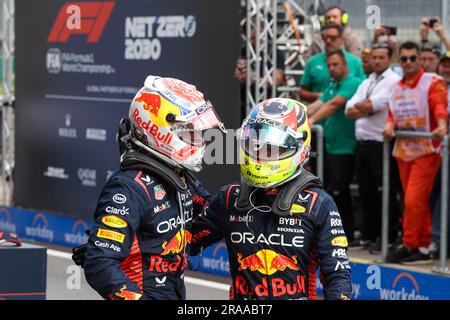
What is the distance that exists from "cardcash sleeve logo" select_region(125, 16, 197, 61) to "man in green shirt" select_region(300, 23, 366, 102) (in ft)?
4.13

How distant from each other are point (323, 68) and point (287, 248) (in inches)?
250

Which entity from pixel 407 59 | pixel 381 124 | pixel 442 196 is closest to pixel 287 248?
pixel 442 196

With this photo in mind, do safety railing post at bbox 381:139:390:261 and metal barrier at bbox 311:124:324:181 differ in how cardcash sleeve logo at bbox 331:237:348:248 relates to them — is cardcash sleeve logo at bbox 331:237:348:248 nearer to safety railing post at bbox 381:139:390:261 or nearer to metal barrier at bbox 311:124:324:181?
safety railing post at bbox 381:139:390:261

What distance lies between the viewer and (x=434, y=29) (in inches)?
406

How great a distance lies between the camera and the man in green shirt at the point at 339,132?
33.6ft

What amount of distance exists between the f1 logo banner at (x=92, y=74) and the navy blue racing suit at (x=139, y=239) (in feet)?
17.9

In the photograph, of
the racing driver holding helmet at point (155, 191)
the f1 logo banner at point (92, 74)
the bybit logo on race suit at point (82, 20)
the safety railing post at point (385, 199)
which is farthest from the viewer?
the bybit logo on race suit at point (82, 20)

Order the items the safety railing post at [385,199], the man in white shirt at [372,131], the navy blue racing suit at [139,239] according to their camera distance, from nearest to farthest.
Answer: the navy blue racing suit at [139,239]
the safety railing post at [385,199]
the man in white shirt at [372,131]

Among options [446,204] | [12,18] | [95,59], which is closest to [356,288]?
[446,204]

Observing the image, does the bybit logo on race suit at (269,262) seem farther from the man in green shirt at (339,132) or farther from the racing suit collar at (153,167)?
the man in green shirt at (339,132)

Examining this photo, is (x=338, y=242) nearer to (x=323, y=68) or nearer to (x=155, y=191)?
(x=155, y=191)

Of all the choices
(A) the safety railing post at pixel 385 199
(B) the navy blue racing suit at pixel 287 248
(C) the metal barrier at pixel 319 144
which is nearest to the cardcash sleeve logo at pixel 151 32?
(C) the metal barrier at pixel 319 144

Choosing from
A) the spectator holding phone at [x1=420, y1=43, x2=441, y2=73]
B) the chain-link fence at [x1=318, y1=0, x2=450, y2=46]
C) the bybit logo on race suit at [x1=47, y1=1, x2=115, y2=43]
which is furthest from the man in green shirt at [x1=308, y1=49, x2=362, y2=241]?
the bybit logo on race suit at [x1=47, y1=1, x2=115, y2=43]

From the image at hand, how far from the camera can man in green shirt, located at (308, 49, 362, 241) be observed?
1023 cm
